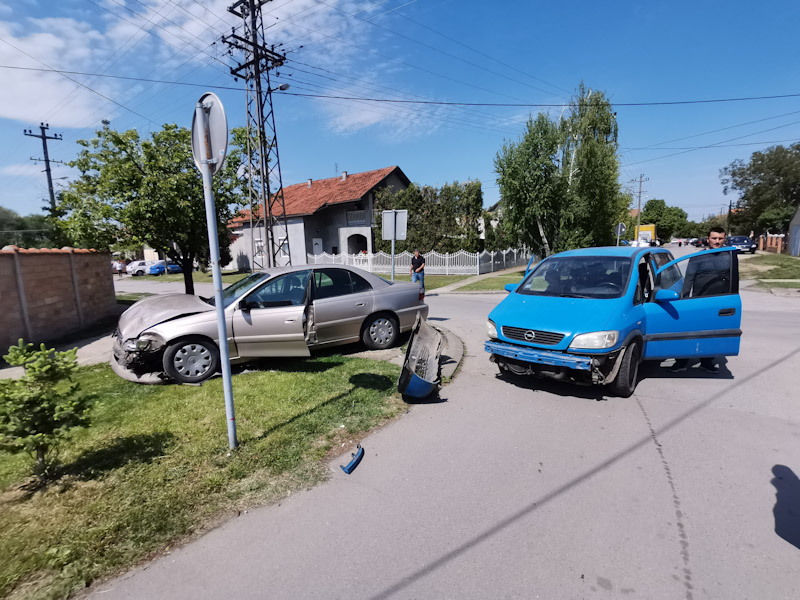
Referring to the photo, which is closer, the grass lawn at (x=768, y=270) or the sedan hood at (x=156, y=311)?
the sedan hood at (x=156, y=311)

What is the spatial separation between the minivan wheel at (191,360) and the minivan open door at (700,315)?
18.2 feet

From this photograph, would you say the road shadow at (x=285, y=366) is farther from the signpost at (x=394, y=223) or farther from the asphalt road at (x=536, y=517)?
the signpost at (x=394, y=223)

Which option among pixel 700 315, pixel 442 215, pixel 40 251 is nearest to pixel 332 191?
pixel 442 215

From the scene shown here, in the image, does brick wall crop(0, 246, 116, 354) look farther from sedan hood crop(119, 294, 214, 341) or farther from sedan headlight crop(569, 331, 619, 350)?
sedan headlight crop(569, 331, 619, 350)

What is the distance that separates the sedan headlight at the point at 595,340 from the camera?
172 inches

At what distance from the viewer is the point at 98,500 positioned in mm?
2889

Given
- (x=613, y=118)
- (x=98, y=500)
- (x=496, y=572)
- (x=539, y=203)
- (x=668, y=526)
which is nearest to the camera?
(x=496, y=572)

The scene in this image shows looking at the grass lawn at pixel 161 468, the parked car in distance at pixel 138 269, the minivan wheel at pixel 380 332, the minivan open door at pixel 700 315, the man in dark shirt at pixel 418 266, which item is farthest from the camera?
the parked car in distance at pixel 138 269

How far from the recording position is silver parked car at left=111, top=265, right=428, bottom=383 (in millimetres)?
5188

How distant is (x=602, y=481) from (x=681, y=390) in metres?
2.67

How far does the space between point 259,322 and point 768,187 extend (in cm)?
7439

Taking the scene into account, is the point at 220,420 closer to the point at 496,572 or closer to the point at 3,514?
the point at 3,514

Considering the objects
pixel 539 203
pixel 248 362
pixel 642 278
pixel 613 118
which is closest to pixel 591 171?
pixel 539 203

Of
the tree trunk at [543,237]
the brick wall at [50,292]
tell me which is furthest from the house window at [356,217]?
the brick wall at [50,292]
